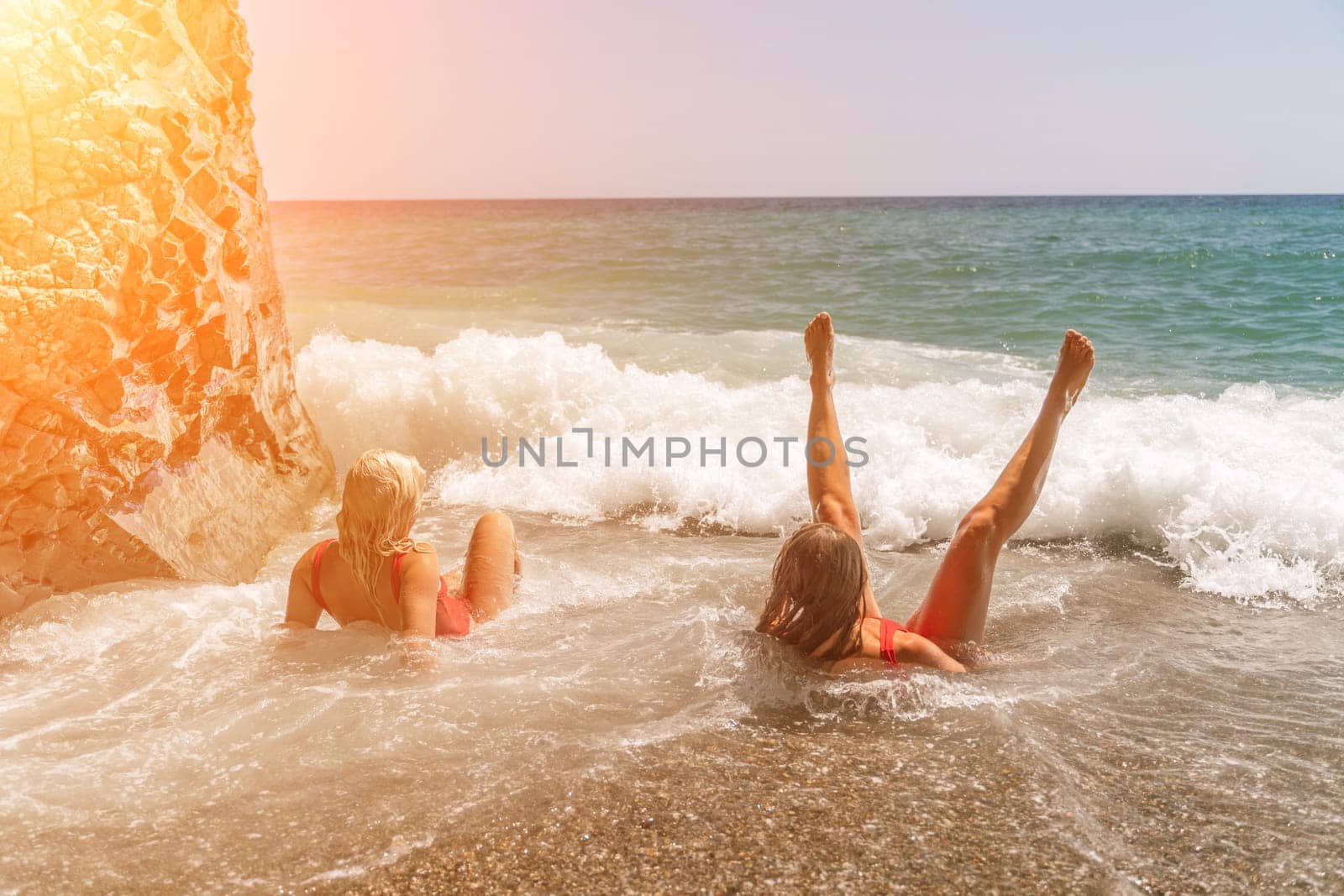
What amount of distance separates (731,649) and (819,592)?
56 cm

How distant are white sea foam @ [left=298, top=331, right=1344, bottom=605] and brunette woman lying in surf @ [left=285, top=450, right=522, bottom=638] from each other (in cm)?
259

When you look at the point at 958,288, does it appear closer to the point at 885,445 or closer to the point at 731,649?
the point at 885,445

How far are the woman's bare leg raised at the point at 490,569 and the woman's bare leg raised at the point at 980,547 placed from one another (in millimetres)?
1771

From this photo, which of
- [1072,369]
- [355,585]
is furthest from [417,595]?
[1072,369]

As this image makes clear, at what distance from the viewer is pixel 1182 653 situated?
382cm

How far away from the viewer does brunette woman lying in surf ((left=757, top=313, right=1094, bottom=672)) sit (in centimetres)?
315

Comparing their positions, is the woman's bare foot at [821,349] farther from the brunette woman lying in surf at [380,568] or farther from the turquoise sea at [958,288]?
the turquoise sea at [958,288]

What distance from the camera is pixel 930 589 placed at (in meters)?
3.45

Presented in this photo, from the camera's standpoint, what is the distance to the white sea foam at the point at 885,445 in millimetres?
5250

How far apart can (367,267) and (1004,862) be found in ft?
69.4

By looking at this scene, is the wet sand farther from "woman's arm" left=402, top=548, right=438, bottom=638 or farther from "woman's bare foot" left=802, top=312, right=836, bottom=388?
"woman's bare foot" left=802, top=312, right=836, bottom=388

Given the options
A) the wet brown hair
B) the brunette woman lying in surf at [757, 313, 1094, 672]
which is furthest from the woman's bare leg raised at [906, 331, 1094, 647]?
the wet brown hair

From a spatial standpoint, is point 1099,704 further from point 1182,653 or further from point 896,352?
point 896,352

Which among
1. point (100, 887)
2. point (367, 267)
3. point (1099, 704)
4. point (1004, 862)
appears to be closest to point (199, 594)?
point (100, 887)
